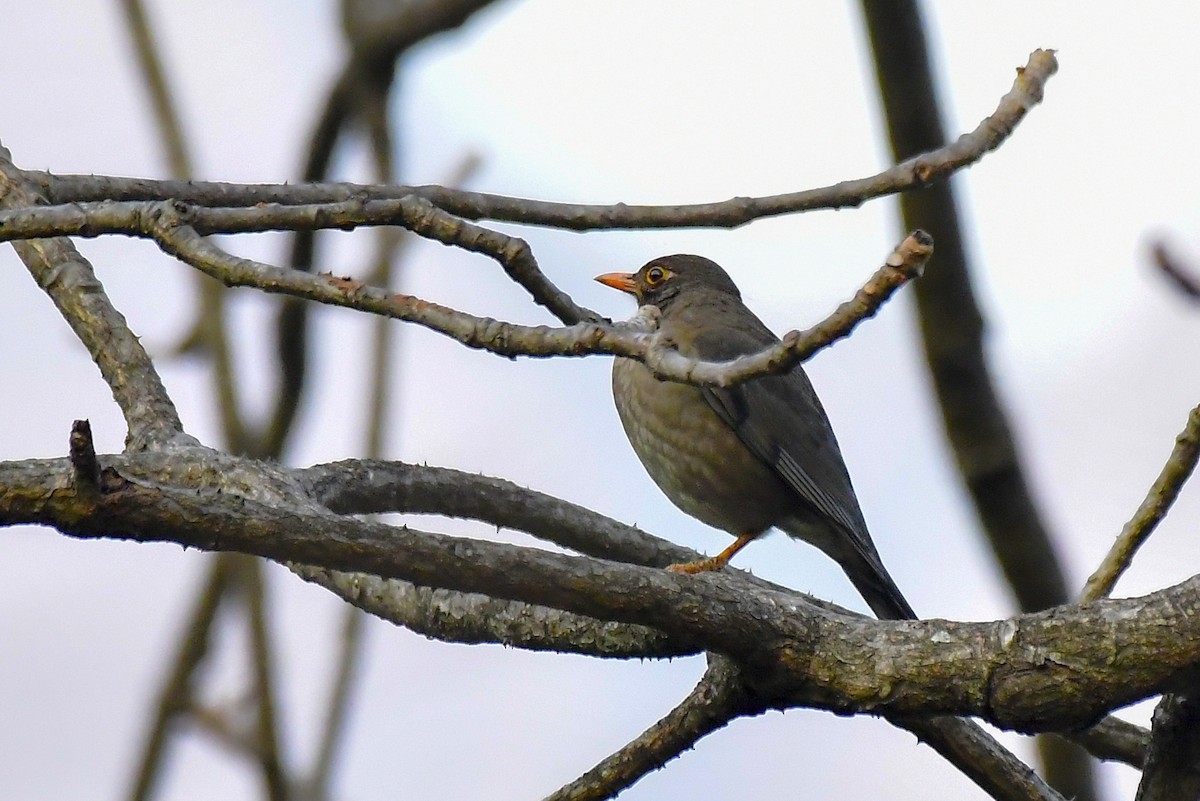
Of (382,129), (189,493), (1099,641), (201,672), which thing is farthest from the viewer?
(382,129)

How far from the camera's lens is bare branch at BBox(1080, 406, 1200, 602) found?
3.47m

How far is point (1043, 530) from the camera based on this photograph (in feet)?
17.7

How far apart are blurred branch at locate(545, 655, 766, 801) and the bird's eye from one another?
14.6 ft

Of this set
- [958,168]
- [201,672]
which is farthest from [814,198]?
[201,672]

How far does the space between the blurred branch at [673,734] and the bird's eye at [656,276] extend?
4.45 metres

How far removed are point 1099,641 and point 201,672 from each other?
332 cm

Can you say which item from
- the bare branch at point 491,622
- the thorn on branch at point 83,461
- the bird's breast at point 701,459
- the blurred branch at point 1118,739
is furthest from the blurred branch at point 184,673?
the blurred branch at point 1118,739

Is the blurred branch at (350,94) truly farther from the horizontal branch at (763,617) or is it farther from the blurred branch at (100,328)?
the horizontal branch at (763,617)

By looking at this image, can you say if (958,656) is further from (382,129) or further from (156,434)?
(382,129)

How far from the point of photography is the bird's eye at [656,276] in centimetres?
762

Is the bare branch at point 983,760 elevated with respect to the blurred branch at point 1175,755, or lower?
elevated

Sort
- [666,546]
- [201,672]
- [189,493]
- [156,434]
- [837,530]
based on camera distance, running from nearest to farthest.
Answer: [189,493] < [156,434] < [666,546] < [201,672] < [837,530]

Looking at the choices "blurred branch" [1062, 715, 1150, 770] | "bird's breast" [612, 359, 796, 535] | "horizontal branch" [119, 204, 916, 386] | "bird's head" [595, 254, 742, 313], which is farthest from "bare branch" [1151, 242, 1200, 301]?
"bird's head" [595, 254, 742, 313]

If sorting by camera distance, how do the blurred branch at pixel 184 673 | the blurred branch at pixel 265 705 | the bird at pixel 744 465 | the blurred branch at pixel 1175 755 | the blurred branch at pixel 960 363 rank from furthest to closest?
the bird at pixel 744 465, the blurred branch at pixel 184 673, the blurred branch at pixel 960 363, the blurred branch at pixel 265 705, the blurred branch at pixel 1175 755
